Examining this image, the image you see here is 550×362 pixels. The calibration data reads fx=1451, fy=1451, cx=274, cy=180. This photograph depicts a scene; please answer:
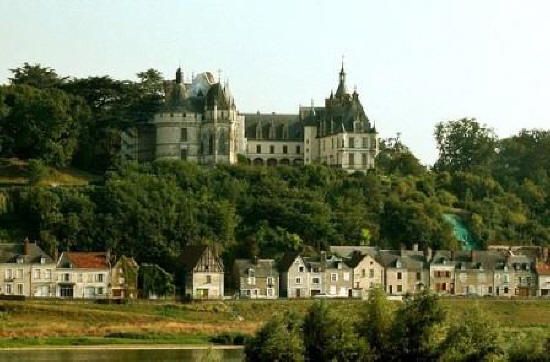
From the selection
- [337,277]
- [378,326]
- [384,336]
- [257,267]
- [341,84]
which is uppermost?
[341,84]

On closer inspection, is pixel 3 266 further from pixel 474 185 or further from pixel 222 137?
pixel 474 185

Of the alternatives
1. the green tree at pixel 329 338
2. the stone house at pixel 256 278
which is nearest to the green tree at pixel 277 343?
the green tree at pixel 329 338

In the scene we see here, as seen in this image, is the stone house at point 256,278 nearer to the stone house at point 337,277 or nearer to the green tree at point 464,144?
the stone house at point 337,277

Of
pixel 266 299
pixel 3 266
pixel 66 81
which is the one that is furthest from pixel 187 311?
pixel 66 81

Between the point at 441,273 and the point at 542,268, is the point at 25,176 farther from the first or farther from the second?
the point at 542,268

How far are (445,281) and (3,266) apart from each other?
90.3ft

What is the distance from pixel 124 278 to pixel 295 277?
10558 millimetres

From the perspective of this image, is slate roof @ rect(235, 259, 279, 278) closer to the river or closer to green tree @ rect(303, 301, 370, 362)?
the river

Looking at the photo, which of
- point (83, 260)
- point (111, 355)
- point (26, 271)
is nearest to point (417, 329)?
point (111, 355)

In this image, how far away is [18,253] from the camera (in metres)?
81.6

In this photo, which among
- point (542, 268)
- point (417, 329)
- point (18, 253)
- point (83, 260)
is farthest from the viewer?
point (542, 268)

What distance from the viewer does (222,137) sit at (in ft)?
333

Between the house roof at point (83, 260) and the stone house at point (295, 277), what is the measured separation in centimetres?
1096

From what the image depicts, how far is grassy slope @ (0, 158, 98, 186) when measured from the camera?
3733 inches
